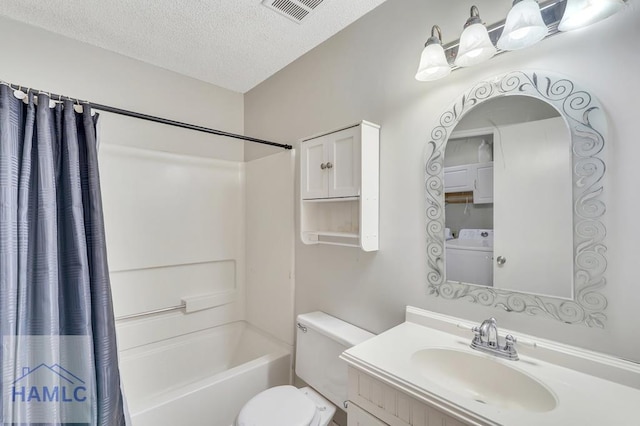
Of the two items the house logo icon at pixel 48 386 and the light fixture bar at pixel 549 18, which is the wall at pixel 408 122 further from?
the house logo icon at pixel 48 386

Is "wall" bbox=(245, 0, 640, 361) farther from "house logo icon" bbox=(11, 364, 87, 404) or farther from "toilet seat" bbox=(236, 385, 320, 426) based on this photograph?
"house logo icon" bbox=(11, 364, 87, 404)

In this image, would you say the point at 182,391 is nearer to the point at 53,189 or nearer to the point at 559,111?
the point at 53,189

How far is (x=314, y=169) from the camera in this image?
165cm

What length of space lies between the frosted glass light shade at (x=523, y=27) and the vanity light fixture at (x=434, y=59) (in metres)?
0.21

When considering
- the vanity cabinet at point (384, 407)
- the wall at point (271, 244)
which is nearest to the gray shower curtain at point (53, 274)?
the wall at point (271, 244)

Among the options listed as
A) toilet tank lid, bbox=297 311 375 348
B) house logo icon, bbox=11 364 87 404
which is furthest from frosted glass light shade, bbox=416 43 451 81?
house logo icon, bbox=11 364 87 404

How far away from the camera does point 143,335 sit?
2.01m

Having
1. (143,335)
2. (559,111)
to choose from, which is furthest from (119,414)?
(559,111)

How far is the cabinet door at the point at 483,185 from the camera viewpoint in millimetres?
1131

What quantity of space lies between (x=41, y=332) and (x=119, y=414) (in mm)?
518

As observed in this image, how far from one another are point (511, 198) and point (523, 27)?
569mm

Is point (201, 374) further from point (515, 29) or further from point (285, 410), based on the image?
point (515, 29)

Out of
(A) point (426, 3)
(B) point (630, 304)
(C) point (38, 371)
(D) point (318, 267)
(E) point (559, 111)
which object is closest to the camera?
(B) point (630, 304)

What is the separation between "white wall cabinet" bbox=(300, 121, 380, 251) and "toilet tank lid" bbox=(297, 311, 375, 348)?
0.46 meters
